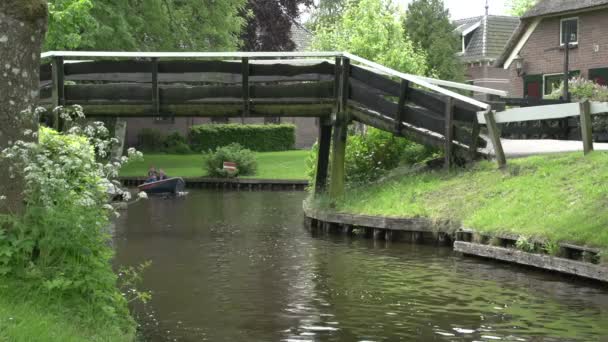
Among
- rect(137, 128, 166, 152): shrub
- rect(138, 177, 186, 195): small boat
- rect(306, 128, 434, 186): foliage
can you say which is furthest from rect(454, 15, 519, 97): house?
rect(306, 128, 434, 186): foliage

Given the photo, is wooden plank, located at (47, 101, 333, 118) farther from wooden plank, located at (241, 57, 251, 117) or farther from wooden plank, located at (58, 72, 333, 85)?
wooden plank, located at (58, 72, 333, 85)

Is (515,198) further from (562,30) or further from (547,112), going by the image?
(562,30)

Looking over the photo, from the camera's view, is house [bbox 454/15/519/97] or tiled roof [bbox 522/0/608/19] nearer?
tiled roof [bbox 522/0/608/19]

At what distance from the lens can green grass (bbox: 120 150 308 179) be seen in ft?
128

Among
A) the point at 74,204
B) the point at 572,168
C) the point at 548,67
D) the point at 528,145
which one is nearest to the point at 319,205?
the point at 528,145

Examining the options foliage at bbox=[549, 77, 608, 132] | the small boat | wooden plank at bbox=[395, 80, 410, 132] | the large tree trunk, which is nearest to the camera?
the large tree trunk

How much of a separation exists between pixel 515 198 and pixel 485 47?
40.6 metres

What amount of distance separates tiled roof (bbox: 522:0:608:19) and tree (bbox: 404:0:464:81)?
8.67 metres

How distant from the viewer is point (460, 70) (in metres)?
51.0

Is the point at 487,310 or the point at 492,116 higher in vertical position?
the point at 492,116

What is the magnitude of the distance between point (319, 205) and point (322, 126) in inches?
93.6

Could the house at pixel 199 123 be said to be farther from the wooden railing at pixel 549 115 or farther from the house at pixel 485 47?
the wooden railing at pixel 549 115

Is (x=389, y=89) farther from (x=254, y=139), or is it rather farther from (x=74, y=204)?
(x=254, y=139)

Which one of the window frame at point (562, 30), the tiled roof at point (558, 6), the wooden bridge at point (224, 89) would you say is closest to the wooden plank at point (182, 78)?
the wooden bridge at point (224, 89)
